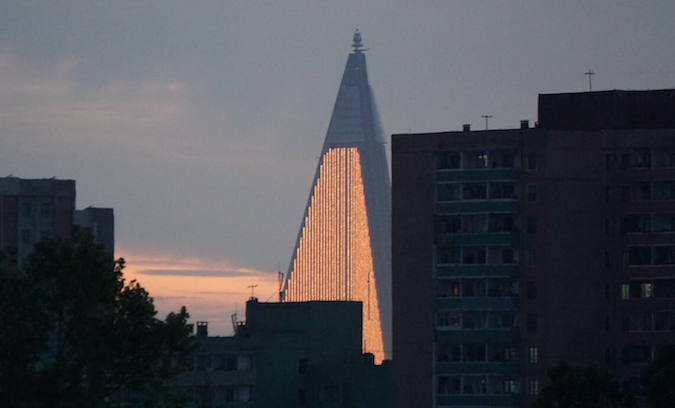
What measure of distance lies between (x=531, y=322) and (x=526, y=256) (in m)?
6.11

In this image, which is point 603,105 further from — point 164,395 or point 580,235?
point 164,395

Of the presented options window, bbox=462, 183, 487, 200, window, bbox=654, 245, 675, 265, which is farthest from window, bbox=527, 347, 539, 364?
window, bbox=462, 183, 487, 200

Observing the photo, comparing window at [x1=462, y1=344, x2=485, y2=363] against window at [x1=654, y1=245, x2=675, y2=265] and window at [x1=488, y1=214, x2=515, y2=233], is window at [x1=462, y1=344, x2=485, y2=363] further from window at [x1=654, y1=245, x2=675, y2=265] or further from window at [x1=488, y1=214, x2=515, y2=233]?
window at [x1=654, y1=245, x2=675, y2=265]

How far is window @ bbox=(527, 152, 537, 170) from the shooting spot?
188 metres

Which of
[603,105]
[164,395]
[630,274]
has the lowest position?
[164,395]

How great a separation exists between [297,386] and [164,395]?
3610 inches

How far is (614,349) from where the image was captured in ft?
597

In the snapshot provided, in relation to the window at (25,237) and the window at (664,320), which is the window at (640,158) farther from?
the window at (25,237)

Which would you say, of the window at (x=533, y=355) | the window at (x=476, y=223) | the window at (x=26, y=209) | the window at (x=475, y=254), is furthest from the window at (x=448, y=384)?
the window at (x=26, y=209)

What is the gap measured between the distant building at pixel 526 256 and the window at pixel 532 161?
0.48 ft

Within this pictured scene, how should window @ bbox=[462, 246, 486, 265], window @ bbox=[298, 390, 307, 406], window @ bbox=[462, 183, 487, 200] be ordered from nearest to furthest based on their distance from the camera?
window @ bbox=[298, 390, 307, 406]
window @ bbox=[462, 246, 486, 265]
window @ bbox=[462, 183, 487, 200]

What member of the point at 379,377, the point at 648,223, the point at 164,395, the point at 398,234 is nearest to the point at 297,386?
the point at 379,377

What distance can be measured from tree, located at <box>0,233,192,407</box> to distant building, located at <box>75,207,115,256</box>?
333ft

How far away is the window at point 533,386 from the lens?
182 meters
